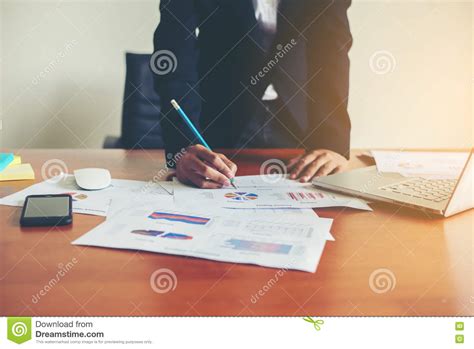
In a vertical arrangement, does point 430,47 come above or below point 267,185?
above

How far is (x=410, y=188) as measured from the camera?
0.84 metres

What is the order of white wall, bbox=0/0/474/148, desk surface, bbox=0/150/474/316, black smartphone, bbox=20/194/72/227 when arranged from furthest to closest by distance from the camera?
white wall, bbox=0/0/474/148 → black smartphone, bbox=20/194/72/227 → desk surface, bbox=0/150/474/316

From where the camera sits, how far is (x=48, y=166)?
1.09 meters

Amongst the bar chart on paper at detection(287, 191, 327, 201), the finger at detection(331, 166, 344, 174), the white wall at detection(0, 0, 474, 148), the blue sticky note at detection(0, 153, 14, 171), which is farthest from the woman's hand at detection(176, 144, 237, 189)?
the white wall at detection(0, 0, 474, 148)

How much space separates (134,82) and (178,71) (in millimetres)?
713

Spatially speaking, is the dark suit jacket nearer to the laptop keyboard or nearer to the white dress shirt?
the white dress shirt

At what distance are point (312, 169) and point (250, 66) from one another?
549mm

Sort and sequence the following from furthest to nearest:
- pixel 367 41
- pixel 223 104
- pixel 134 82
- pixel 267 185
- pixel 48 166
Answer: pixel 367 41
pixel 134 82
pixel 223 104
pixel 48 166
pixel 267 185

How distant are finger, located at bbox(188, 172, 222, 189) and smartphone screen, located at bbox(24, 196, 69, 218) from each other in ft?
0.81

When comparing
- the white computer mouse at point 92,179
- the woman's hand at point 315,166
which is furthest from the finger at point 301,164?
the white computer mouse at point 92,179

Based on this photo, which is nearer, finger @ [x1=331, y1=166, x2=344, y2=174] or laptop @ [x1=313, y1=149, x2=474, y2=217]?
laptop @ [x1=313, y1=149, x2=474, y2=217]

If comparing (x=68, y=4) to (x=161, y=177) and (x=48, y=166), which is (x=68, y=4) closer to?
(x=48, y=166)

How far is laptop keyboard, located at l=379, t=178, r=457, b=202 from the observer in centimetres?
80

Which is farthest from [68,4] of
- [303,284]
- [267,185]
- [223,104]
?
[303,284]
